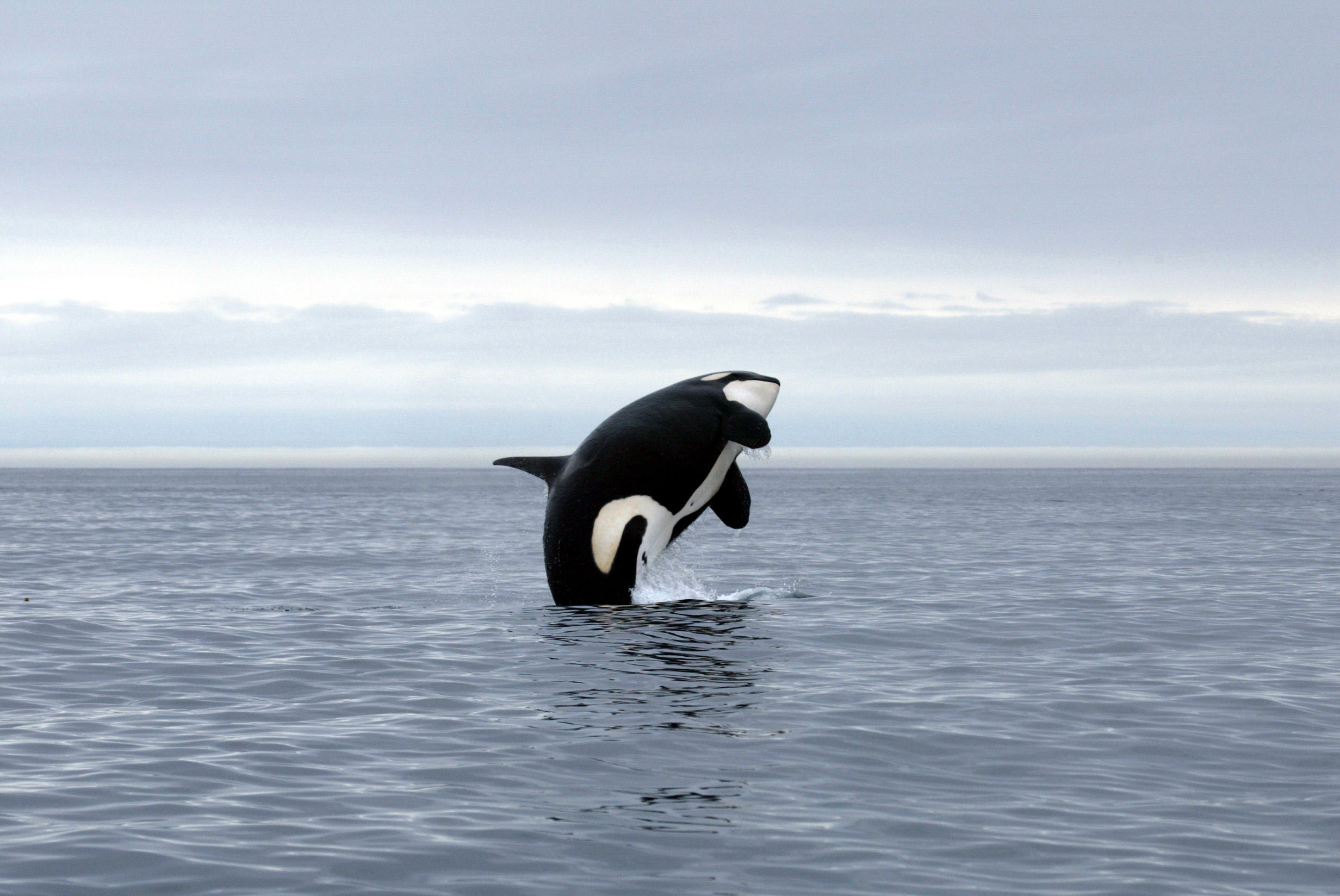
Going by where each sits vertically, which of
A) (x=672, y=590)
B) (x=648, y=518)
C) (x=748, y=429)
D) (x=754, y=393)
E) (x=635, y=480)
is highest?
(x=754, y=393)

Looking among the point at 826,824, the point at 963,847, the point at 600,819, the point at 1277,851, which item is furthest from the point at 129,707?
the point at 1277,851

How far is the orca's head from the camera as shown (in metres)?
19.5

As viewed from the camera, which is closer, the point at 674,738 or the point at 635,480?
the point at 674,738

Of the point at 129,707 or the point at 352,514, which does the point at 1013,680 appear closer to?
the point at 129,707

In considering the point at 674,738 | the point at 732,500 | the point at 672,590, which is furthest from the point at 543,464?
the point at 674,738

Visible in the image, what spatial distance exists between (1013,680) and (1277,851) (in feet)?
20.2

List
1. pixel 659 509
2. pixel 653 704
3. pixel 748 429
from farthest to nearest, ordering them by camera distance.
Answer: pixel 659 509 → pixel 748 429 → pixel 653 704

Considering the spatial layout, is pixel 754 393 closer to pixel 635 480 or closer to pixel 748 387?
pixel 748 387

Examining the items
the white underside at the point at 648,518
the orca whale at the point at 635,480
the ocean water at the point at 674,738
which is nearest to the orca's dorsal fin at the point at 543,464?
the orca whale at the point at 635,480

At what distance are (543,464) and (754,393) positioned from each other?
320cm

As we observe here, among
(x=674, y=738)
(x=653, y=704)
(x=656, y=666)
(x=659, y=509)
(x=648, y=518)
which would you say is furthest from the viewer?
(x=659, y=509)

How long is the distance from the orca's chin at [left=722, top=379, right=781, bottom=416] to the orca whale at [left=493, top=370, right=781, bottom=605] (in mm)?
32

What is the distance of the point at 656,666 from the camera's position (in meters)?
15.1

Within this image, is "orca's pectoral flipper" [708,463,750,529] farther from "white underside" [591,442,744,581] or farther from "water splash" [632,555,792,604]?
"water splash" [632,555,792,604]
